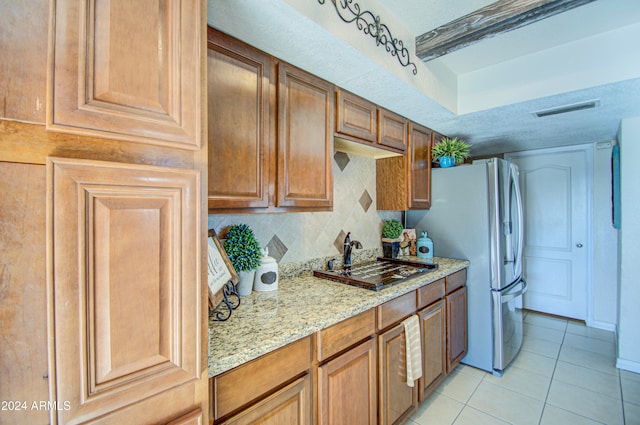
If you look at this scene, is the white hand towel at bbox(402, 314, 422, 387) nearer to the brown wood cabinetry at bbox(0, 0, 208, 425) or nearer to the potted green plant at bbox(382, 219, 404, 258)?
the potted green plant at bbox(382, 219, 404, 258)

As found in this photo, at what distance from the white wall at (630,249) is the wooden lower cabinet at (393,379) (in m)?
2.13

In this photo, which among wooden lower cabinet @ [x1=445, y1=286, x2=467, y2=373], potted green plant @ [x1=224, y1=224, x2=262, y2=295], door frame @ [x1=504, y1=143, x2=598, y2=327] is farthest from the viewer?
door frame @ [x1=504, y1=143, x2=598, y2=327]

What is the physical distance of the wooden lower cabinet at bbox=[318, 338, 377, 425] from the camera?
4.08ft

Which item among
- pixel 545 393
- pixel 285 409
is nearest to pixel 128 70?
pixel 285 409

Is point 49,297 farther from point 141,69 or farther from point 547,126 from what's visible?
point 547,126

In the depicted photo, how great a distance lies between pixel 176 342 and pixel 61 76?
65 cm

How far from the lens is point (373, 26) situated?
1.49 m

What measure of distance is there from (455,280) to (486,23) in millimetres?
1737

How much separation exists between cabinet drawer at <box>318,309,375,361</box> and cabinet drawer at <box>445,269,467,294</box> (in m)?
0.98

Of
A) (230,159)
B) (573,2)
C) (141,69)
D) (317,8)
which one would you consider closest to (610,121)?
(573,2)

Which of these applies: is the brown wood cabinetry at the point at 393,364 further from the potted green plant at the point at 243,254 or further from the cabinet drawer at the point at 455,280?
the potted green plant at the point at 243,254

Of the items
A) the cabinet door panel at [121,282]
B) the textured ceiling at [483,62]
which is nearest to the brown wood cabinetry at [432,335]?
the textured ceiling at [483,62]

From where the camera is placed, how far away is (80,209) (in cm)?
61

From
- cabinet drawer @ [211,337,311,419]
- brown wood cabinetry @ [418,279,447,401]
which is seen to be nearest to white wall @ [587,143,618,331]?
brown wood cabinetry @ [418,279,447,401]
